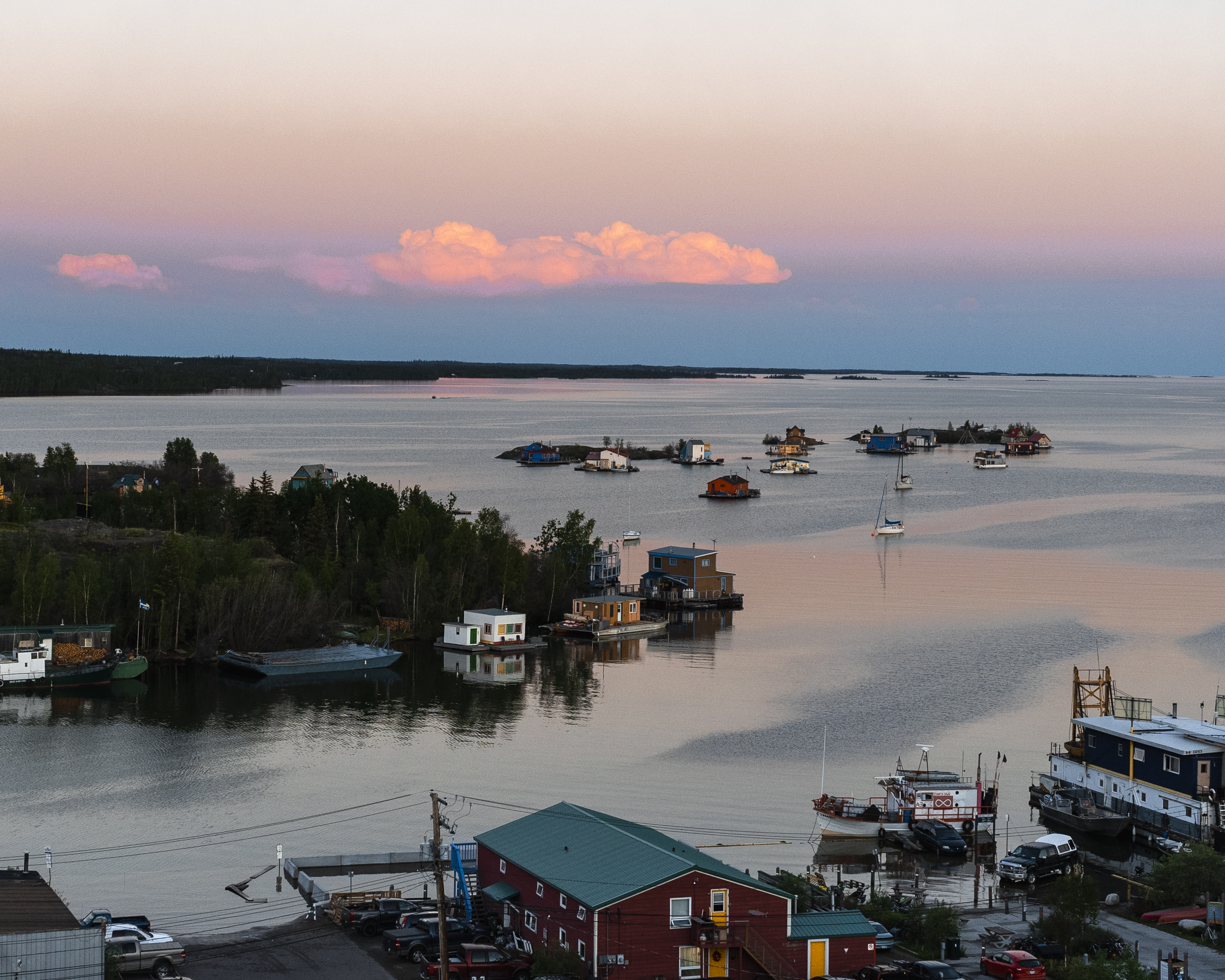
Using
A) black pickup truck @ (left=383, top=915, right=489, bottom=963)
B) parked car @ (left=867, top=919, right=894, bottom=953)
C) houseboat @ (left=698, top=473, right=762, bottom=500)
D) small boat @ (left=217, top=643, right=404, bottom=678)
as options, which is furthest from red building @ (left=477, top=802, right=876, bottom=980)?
houseboat @ (left=698, top=473, right=762, bottom=500)

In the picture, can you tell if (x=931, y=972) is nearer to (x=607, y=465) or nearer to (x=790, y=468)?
(x=607, y=465)

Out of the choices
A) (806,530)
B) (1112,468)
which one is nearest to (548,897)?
(806,530)

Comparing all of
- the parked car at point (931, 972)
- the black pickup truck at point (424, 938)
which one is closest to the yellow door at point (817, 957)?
the parked car at point (931, 972)

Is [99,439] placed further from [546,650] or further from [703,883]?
[703,883]

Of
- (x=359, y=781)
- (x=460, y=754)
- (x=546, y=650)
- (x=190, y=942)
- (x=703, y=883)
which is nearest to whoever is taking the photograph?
(x=703, y=883)

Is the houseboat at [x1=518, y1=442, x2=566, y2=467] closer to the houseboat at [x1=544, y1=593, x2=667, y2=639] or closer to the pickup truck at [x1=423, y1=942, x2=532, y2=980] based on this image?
the houseboat at [x1=544, y1=593, x2=667, y2=639]

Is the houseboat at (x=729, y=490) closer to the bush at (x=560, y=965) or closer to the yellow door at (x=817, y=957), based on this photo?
the yellow door at (x=817, y=957)
